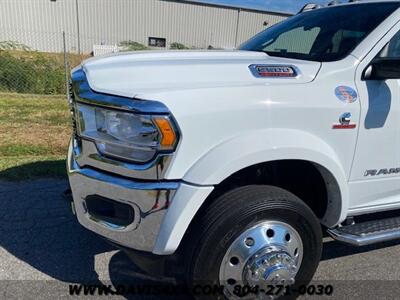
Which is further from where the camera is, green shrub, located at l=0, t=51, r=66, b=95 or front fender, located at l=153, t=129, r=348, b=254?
green shrub, located at l=0, t=51, r=66, b=95

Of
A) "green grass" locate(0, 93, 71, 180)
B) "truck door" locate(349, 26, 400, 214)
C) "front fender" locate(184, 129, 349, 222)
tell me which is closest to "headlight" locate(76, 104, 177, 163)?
"front fender" locate(184, 129, 349, 222)

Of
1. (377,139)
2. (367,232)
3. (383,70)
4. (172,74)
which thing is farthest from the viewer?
(367,232)

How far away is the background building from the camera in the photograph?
3309cm

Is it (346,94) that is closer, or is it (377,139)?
(346,94)

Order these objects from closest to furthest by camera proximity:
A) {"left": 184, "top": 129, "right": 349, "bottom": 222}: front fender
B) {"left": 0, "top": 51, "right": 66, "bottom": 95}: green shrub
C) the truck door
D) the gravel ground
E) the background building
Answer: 1. {"left": 184, "top": 129, "right": 349, "bottom": 222}: front fender
2. the truck door
3. the gravel ground
4. {"left": 0, "top": 51, "right": 66, "bottom": 95}: green shrub
5. the background building

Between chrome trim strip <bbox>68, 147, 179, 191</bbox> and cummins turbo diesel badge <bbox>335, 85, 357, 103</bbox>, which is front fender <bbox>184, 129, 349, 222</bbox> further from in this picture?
cummins turbo diesel badge <bbox>335, 85, 357, 103</bbox>

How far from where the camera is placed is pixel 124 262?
326 cm

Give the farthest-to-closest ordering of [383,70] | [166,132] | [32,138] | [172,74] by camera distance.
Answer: [32,138], [383,70], [172,74], [166,132]

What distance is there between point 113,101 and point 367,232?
187cm

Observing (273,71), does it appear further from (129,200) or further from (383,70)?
(129,200)

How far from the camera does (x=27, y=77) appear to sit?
447 inches

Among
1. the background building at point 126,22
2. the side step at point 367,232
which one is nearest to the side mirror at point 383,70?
the side step at point 367,232

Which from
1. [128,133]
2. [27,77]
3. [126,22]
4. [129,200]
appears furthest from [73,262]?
[126,22]

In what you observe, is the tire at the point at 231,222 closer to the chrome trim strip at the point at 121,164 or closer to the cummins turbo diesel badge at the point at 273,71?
the chrome trim strip at the point at 121,164
